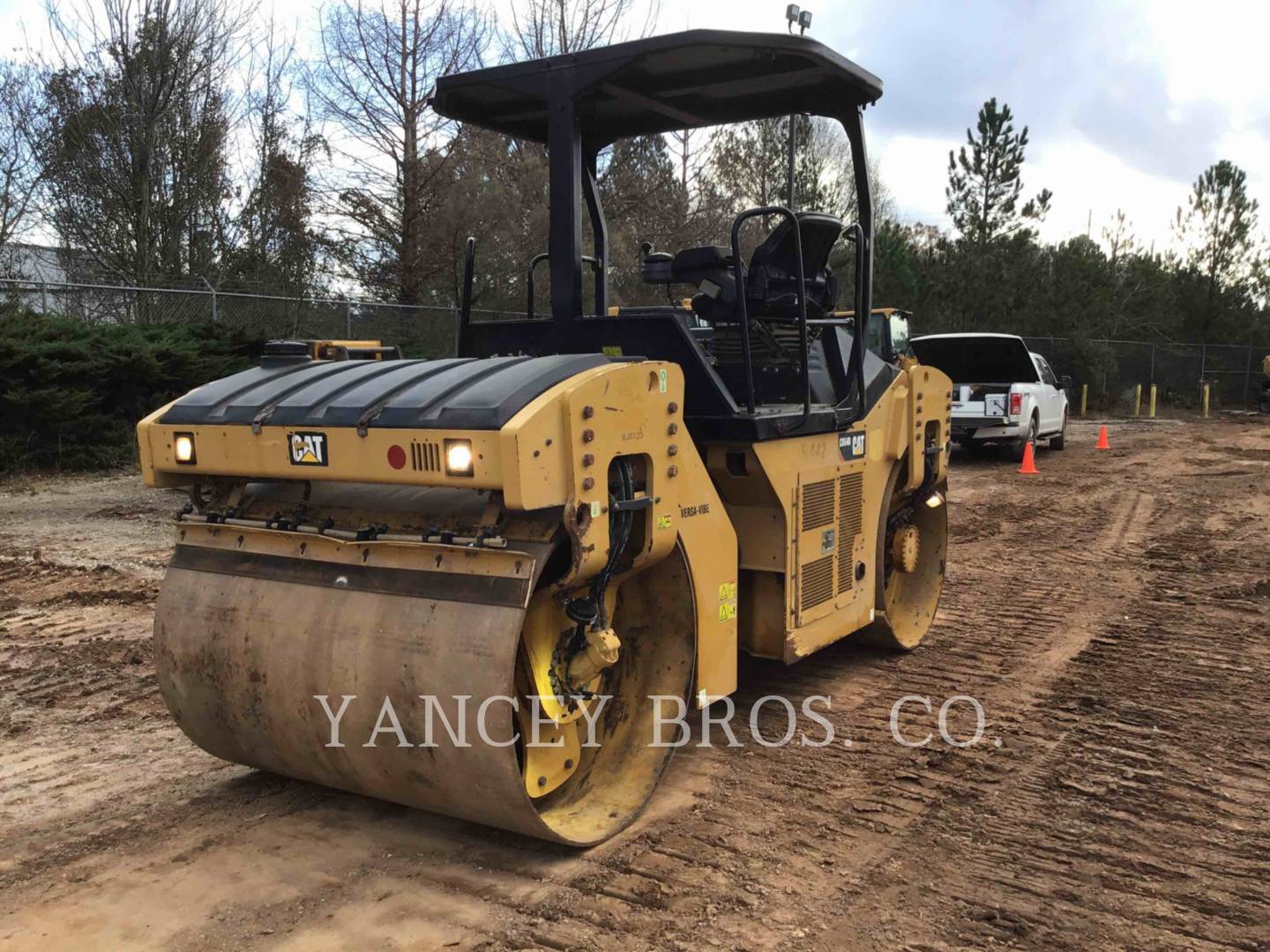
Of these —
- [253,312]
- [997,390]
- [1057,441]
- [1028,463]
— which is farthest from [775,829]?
[1057,441]

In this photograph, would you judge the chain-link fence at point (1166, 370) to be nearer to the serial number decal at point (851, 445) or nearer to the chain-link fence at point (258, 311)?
the chain-link fence at point (258, 311)

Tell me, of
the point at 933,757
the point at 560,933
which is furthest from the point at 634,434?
the point at 933,757

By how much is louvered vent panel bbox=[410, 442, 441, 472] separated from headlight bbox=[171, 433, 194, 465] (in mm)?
1008

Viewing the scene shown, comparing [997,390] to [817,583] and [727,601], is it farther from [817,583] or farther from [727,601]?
[727,601]

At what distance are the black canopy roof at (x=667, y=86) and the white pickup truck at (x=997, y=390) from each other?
11.6 meters

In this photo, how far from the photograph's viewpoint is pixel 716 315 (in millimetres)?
4762

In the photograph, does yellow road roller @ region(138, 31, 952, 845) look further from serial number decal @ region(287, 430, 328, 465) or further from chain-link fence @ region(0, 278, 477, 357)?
chain-link fence @ region(0, 278, 477, 357)

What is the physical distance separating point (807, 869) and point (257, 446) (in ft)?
7.45

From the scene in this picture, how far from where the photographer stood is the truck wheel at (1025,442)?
1627 cm

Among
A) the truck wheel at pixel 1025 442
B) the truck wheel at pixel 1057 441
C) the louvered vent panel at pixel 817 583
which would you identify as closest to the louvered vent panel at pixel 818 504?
the louvered vent panel at pixel 817 583

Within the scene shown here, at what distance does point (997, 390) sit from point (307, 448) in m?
14.3

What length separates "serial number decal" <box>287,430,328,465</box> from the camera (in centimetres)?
338

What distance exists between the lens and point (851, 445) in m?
5.06

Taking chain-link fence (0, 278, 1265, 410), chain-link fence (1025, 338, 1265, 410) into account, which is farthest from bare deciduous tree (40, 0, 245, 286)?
chain-link fence (1025, 338, 1265, 410)
